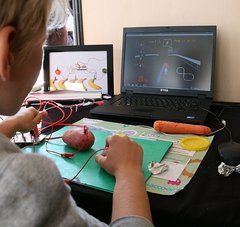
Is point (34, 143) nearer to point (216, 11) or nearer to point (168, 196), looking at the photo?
point (168, 196)

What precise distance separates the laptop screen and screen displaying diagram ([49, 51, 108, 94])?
4.0 inches

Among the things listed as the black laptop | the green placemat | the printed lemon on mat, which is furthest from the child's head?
the black laptop

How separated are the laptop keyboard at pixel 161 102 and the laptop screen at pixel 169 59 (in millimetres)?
46

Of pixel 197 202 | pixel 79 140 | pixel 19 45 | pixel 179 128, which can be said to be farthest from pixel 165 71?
pixel 19 45

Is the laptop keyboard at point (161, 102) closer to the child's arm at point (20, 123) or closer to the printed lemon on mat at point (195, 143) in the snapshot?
the printed lemon on mat at point (195, 143)

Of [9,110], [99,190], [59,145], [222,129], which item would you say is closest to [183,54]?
[222,129]

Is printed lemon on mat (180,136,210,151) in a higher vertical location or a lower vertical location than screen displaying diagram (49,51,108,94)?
lower

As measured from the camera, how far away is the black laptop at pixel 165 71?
109cm

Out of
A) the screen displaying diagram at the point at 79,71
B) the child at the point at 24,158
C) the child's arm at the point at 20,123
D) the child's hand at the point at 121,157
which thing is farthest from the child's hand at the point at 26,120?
the screen displaying diagram at the point at 79,71

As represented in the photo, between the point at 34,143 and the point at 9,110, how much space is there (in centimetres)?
35

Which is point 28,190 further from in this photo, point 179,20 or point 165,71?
point 179,20

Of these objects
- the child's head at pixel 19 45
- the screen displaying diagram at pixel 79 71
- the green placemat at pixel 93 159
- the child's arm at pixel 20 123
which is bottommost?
the green placemat at pixel 93 159

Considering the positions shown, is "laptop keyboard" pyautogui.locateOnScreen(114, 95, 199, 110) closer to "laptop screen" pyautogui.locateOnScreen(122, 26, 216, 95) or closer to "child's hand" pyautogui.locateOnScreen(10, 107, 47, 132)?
"laptop screen" pyautogui.locateOnScreen(122, 26, 216, 95)

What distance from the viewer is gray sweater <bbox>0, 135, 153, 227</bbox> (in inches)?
16.2
